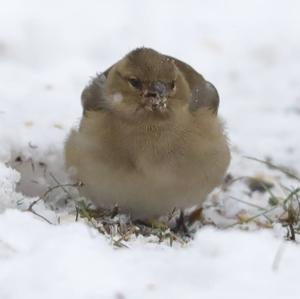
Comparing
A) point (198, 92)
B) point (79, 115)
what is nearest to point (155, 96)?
point (198, 92)

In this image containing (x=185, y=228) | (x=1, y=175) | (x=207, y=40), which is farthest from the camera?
(x=207, y=40)

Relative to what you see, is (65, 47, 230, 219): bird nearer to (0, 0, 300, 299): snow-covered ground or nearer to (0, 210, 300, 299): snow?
(0, 0, 300, 299): snow-covered ground

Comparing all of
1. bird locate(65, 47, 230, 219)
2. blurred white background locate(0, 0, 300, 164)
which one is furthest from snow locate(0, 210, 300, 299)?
blurred white background locate(0, 0, 300, 164)

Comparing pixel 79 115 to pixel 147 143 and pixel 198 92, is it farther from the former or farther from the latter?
pixel 147 143

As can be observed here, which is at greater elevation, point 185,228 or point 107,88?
point 107,88

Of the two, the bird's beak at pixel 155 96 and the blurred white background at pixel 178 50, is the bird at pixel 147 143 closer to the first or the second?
the bird's beak at pixel 155 96

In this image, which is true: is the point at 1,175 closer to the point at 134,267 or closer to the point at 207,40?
the point at 134,267

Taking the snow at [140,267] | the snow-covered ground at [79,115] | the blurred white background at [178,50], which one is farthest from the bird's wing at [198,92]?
the snow at [140,267]

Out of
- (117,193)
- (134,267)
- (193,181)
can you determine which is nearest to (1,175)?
(117,193)
